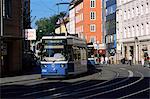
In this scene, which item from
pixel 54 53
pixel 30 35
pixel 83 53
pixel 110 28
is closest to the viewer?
pixel 54 53

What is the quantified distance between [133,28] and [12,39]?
153ft

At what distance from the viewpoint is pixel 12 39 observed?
42.2 m

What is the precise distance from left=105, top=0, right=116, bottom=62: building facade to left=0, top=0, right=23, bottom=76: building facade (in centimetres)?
5324

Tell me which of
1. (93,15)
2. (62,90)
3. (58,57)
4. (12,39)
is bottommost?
(62,90)

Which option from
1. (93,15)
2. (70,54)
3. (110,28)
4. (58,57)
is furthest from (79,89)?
(93,15)

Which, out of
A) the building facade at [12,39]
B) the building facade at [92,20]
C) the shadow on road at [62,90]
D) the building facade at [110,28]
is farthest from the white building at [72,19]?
the shadow on road at [62,90]

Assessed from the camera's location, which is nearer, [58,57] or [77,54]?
[58,57]

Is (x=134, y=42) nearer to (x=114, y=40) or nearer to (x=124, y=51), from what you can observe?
(x=124, y=51)

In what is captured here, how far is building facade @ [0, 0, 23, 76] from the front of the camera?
134 ft

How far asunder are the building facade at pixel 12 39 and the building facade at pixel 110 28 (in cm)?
5324

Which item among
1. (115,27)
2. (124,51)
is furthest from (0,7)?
(115,27)

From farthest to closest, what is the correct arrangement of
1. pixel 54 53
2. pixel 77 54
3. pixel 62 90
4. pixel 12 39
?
pixel 12 39, pixel 77 54, pixel 54 53, pixel 62 90

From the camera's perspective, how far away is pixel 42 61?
3195cm

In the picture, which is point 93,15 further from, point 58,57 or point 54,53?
point 58,57
